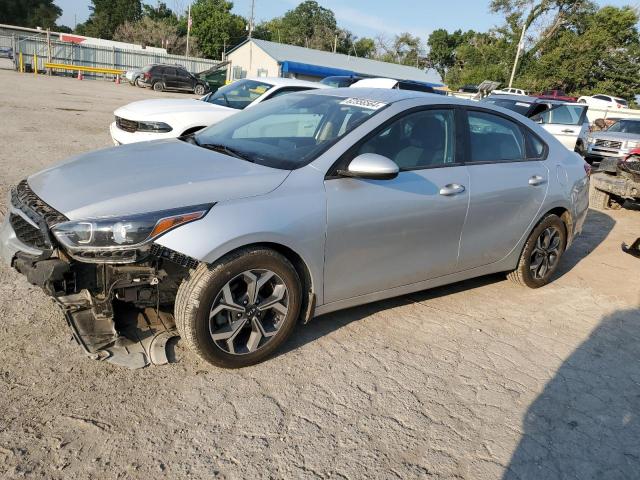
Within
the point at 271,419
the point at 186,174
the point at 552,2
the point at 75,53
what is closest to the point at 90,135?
the point at 186,174

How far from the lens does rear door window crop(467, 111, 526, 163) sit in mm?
4230

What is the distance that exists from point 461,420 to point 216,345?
145 cm

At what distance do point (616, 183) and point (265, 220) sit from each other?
7722 mm

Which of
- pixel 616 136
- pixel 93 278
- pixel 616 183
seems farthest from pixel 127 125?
pixel 616 136

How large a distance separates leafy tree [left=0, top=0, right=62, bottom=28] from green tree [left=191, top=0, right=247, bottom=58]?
68.2ft

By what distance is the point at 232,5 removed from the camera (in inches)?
3031

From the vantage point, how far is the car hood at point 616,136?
44.8 feet

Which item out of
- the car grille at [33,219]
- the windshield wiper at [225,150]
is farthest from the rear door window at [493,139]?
the car grille at [33,219]

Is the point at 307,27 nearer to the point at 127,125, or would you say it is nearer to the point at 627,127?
the point at 627,127

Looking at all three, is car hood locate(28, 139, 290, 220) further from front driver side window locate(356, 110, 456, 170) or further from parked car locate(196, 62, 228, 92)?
parked car locate(196, 62, 228, 92)

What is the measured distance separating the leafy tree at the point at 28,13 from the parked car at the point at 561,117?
77.2 metres

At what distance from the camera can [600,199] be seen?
938 cm

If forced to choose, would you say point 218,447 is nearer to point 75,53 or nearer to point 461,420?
point 461,420

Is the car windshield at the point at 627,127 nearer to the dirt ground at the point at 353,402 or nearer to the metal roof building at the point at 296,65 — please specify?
the dirt ground at the point at 353,402
